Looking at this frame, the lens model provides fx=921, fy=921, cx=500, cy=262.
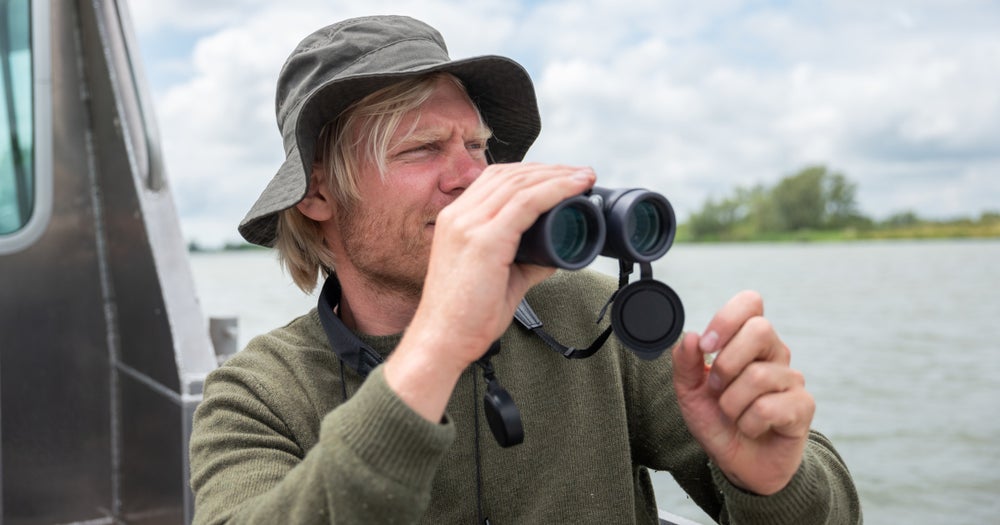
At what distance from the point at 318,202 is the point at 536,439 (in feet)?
2.16

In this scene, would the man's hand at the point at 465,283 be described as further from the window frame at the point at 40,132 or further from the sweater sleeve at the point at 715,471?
the window frame at the point at 40,132

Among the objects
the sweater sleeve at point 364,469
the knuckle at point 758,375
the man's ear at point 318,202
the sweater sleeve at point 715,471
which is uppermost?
the man's ear at point 318,202

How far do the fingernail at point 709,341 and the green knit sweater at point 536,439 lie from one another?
26 centimetres

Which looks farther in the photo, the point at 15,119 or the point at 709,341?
the point at 15,119

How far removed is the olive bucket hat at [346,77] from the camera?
165cm

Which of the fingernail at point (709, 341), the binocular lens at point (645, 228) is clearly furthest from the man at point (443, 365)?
the binocular lens at point (645, 228)

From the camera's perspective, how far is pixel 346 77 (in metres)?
1.61

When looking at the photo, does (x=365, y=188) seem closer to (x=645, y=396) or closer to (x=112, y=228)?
(x=645, y=396)

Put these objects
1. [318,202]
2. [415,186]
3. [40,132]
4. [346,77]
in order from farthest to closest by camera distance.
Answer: [40,132] < [318,202] < [415,186] < [346,77]

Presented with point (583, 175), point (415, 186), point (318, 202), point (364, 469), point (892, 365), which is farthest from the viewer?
point (892, 365)

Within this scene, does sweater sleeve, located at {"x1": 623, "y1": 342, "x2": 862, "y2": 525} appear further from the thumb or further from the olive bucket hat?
the olive bucket hat

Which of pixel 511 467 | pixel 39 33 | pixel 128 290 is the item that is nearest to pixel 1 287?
pixel 128 290

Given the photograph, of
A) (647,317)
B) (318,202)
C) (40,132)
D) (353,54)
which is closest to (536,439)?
(647,317)

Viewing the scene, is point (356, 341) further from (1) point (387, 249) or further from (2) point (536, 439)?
(2) point (536, 439)
